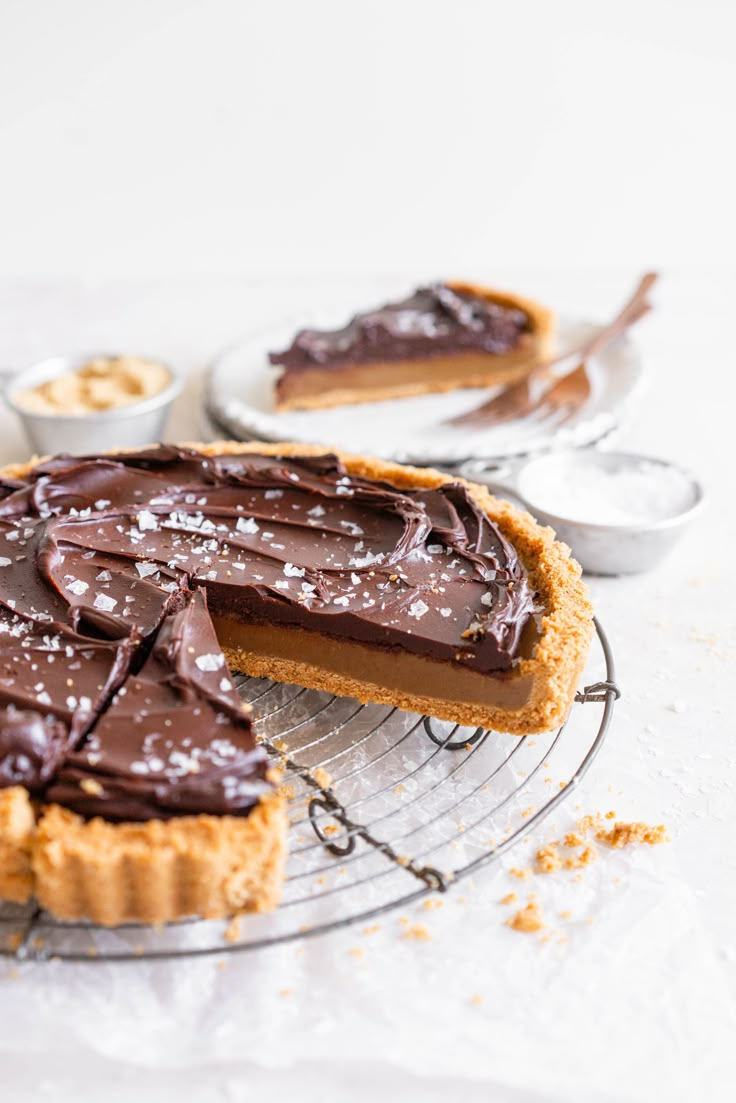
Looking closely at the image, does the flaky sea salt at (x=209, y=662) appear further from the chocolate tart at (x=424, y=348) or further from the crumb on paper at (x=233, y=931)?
the chocolate tart at (x=424, y=348)

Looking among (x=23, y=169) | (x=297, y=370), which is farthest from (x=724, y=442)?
(x=23, y=169)

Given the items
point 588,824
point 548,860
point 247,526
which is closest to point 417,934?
point 548,860

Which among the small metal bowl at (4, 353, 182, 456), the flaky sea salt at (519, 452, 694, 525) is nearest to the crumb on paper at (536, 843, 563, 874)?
the flaky sea salt at (519, 452, 694, 525)

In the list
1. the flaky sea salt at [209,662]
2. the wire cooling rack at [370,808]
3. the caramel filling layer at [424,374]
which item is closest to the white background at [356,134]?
the caramel filling layer at [424,374]

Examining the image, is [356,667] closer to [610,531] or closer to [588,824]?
[588,824]

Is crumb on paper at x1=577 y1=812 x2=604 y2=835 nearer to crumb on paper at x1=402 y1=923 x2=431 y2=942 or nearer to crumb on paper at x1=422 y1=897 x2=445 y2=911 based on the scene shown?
crumb on paper at x1=422 y1=897 x2=445 y2=911

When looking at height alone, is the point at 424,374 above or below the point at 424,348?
below

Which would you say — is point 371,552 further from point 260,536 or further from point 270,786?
point 270,786
